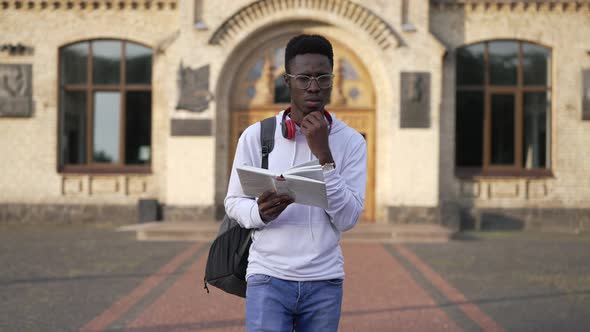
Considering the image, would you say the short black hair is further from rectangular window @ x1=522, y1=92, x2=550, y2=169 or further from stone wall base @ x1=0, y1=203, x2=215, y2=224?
rectangular window @ x1=522, y1=92, x2=550, y2=169

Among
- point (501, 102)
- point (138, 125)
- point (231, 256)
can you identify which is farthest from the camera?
point (138, 125)

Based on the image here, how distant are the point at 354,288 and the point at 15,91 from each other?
12.0 meters

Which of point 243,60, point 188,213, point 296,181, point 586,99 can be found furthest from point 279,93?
point 296,181

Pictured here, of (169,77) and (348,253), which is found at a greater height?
(169,77)

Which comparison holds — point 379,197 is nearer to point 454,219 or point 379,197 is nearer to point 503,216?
point 454,219

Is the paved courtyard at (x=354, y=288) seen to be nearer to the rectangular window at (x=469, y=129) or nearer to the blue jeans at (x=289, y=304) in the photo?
the blue jeans at (x=289, y=304)

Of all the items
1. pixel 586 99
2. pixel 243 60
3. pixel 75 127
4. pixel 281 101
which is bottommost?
pixel 75 127

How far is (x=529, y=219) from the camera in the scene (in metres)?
15.2

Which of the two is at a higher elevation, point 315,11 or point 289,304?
point 315,11

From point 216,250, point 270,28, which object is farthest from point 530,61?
point 216,250

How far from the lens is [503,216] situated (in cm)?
1526

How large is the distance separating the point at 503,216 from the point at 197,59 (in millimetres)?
8605

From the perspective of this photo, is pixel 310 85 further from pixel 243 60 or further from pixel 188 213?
pixel 243 60

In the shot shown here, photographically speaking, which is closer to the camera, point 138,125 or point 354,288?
point 354,288
